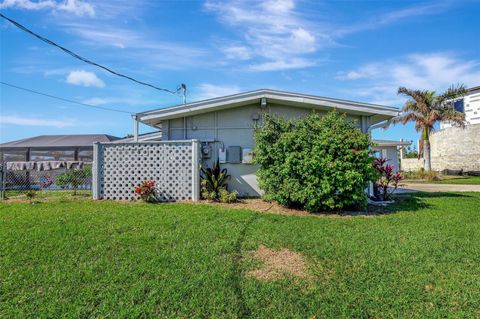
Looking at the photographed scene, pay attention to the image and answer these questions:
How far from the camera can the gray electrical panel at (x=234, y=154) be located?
31.6 ft

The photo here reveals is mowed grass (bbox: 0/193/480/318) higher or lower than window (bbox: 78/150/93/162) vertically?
lower

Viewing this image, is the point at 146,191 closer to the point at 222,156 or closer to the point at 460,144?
the point at 222,156

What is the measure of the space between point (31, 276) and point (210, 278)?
2.10m

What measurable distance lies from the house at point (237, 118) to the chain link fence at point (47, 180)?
4.02m

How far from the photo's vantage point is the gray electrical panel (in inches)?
379

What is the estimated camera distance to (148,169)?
8.85 m

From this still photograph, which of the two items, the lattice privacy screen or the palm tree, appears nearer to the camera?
the lattice privacy screen

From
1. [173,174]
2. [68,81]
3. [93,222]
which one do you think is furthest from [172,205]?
[68,81]

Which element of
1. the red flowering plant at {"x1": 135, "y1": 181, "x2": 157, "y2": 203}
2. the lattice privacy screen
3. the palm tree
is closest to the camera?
the red flowering plant at {"x1": 135, "y1": 181, "x2": 157, "y2": 203}

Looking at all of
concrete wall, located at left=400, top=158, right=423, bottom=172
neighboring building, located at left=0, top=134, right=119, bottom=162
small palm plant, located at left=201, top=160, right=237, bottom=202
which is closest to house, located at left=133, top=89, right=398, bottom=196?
small palm plant, located at left=201, top=160, right=237, bottom=202

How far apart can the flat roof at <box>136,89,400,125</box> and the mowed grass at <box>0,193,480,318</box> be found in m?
3.77

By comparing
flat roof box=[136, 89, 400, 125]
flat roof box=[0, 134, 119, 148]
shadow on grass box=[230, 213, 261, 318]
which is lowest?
shadow on grass box=[230, 213, 261, 318]

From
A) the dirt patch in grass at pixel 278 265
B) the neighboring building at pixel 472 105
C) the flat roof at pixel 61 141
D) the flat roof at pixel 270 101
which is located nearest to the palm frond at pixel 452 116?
the neighboring building at pixel 472 105

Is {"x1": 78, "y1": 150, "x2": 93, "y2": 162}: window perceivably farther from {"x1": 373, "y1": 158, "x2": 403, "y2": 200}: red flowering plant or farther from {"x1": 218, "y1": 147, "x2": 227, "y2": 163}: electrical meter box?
{"x1": 373, "y1": 158, "x2": 403, "y2": 200}: red flowering plant
